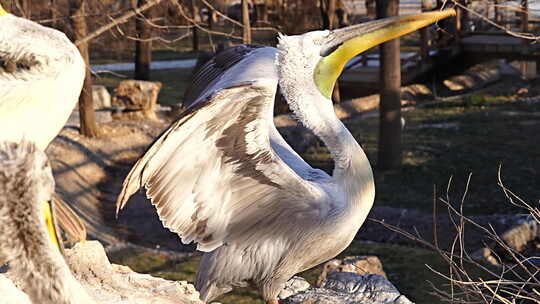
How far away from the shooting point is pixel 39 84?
3986 millimetres

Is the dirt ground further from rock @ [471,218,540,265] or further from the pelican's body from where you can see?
the pelican's body

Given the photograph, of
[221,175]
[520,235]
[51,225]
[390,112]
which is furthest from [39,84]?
[390,112]

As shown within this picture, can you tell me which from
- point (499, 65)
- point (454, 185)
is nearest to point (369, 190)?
point (454, 185)

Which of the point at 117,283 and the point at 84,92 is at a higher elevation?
the point at 117,283

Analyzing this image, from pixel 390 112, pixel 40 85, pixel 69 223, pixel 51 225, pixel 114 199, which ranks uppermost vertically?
pixel 40 85

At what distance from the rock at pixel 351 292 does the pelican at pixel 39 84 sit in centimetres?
160

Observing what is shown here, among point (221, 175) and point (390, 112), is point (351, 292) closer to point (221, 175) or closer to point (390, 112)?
point (221, 175)

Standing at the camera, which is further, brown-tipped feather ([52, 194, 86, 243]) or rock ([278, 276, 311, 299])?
rock ([278, 276, 311, 299])

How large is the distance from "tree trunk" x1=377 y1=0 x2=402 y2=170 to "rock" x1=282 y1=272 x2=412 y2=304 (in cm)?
538

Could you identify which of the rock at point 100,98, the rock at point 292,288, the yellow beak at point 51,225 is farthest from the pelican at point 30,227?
the rock at point 100,98

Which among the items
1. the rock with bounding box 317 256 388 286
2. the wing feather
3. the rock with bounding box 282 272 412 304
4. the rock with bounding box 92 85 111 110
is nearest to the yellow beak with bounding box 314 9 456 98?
the wing feather

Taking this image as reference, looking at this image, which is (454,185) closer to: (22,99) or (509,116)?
(509,116)

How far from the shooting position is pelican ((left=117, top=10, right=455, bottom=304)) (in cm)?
418

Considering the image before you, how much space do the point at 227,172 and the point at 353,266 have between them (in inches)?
82.5
